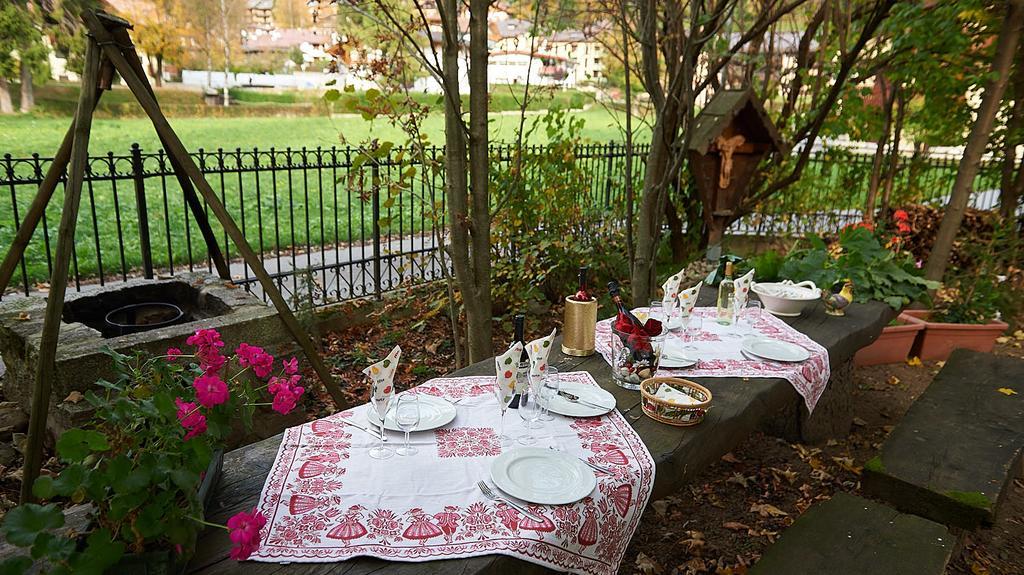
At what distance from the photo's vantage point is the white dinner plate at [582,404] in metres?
1.86

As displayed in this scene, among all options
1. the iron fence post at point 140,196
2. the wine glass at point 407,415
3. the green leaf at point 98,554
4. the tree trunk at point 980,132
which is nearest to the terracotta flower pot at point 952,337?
the tree trunk at point 980,132

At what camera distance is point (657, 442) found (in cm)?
174

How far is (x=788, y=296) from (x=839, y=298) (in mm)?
273

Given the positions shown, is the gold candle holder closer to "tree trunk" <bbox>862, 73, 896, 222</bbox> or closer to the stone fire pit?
the stone fire pit

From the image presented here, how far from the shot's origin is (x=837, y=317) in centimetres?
303

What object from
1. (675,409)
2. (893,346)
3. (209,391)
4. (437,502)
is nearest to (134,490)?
(209,391)

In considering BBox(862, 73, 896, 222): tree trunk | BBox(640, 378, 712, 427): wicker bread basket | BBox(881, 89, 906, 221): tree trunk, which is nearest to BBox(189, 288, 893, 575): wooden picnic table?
BBox(640, 378, 712, 427): wicker bread basket

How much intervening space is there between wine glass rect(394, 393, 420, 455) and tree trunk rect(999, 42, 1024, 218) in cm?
578

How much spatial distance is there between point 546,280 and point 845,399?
2453mm

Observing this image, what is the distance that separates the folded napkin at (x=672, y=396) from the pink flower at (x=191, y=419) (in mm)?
1242

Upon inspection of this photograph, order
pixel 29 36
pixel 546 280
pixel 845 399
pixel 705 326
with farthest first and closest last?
1. pixel 29 36
2. pixel 546 280
3. pixel 845 399
4. pixel 705 326

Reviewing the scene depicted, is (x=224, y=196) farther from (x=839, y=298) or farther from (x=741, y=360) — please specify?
(x=839, y=298)

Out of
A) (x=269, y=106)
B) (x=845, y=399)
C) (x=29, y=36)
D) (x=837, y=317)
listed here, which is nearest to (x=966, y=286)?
(x=845, y=399)

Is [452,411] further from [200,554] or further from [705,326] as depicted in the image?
[705,326]
